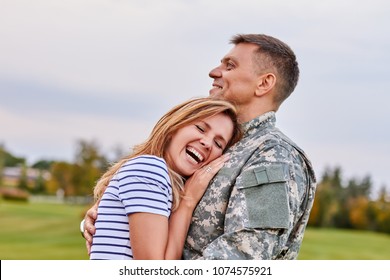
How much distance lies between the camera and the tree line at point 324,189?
118 feet

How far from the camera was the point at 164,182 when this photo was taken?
437cm

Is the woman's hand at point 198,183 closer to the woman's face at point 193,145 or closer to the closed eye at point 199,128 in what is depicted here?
the woman's face at point 193,145

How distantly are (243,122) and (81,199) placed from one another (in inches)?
1576

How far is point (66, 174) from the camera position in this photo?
42.5 metres

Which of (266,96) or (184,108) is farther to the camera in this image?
(266,96)

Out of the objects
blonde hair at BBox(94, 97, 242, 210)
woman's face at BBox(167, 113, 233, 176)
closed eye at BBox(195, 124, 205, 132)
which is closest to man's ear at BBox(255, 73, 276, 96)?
blonde hair at BBox(94, 97, 242, 210)

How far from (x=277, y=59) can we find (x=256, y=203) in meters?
1.17

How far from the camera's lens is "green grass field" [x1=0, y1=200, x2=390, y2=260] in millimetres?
30016

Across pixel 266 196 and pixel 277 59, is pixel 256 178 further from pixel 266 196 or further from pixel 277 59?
pixel 277 59
